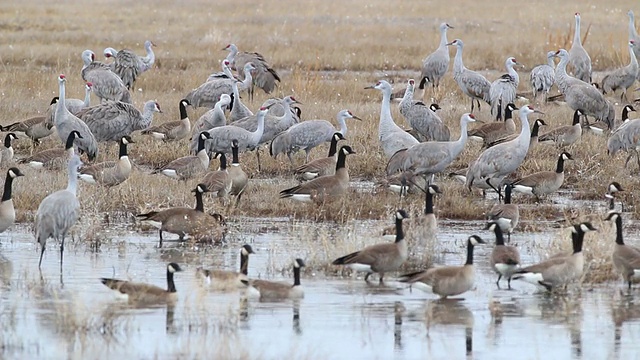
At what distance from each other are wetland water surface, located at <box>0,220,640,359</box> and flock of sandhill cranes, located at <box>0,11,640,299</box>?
Result: 0.24 m

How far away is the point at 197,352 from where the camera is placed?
26.3ft

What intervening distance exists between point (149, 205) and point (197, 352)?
5.34m

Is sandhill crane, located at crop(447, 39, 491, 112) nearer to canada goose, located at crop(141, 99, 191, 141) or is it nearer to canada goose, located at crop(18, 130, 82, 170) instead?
canada goose, located at crop(141, 99, 191, 141)

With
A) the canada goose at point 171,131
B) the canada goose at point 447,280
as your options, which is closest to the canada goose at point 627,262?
the canada goose at point 447,280

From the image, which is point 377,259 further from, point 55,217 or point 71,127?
point 71,127

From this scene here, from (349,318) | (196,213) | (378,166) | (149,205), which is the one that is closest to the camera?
(349,318)

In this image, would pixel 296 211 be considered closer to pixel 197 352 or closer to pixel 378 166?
pixel 378 166

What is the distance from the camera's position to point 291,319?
30.6 feet

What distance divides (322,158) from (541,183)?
118 inches

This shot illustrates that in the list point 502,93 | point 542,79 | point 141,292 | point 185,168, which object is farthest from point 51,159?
point 542,79

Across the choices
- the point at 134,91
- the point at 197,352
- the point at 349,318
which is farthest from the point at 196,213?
the point at 134,91

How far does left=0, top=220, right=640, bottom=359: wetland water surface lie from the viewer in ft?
27.4

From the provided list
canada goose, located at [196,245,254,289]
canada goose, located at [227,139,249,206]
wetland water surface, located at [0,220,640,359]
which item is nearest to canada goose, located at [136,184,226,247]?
wetland water surface, located at [0,220,640,359]

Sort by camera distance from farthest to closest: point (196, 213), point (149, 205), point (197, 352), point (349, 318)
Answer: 1. point (149, 205)
2. point (196, 213)
3. point (349, 318)
4. point (197, 352)
